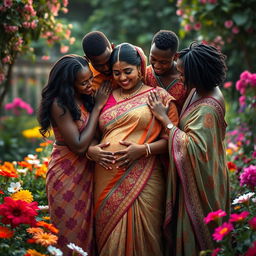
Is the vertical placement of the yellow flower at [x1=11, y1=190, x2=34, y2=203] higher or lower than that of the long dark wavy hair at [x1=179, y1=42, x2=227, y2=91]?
lower

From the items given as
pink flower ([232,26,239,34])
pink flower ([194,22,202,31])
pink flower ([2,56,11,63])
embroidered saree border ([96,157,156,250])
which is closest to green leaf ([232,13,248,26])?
pink flower ([232,26,239,34])

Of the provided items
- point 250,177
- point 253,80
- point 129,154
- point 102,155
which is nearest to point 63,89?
point 102,155

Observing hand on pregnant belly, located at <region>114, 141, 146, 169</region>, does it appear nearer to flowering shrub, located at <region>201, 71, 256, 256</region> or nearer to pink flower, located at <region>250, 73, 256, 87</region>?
flowering shrub, located at <region>201, 71, 256, 256</region>

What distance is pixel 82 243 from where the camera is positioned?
3.86 meters

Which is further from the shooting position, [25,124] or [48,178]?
[25,124]

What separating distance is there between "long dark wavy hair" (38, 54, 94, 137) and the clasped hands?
28cm

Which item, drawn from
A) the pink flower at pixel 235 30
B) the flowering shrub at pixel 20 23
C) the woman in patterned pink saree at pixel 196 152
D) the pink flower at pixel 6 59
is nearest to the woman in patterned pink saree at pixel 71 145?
the woman in patterned pink saree at pixel 196 152

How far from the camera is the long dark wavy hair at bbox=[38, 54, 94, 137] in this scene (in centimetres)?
372

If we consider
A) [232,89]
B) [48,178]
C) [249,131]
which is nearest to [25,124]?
[232,89]

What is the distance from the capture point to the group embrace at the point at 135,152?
373 cm

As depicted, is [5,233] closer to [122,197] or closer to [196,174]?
[122,197]

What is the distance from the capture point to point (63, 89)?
3736 millimetres

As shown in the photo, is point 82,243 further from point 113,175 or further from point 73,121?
point 73,121

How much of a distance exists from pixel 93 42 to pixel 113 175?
3.18ft
